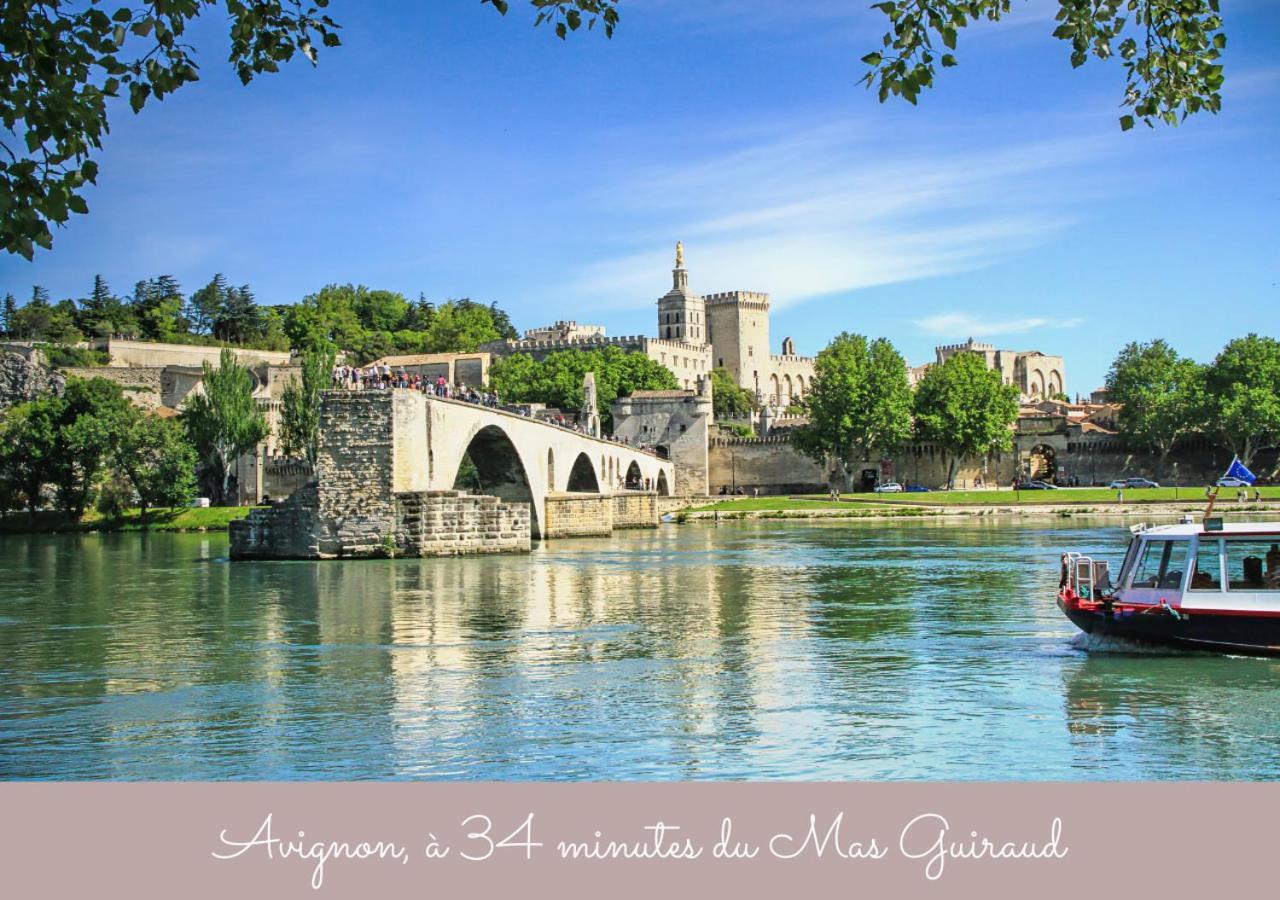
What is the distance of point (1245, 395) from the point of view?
269 feet

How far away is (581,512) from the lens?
53.4 meters

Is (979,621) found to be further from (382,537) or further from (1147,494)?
(1147,494)

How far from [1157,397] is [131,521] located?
201 feet

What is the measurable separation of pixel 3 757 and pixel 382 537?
23.6 m

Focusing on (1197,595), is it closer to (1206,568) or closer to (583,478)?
(1206,568)

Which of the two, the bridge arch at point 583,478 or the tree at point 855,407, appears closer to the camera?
the bridge arch at point 583,478

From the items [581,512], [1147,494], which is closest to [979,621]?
[581,512]

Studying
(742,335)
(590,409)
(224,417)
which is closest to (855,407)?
(590,409)

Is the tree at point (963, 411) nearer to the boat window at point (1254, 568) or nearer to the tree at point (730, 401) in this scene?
the tree at point (730, 401)

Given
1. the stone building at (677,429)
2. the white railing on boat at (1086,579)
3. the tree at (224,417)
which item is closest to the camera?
the white railing on boat at (1086,579)

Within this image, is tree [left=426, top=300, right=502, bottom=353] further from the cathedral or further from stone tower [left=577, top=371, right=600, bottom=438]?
stone tower [left=577, top=371, right=600, bottom=438]

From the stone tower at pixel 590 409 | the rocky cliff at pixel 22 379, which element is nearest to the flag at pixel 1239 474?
the stone tower at pixel 590 409

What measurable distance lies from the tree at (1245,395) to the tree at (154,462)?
5894 cm

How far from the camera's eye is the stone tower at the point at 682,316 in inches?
5522
